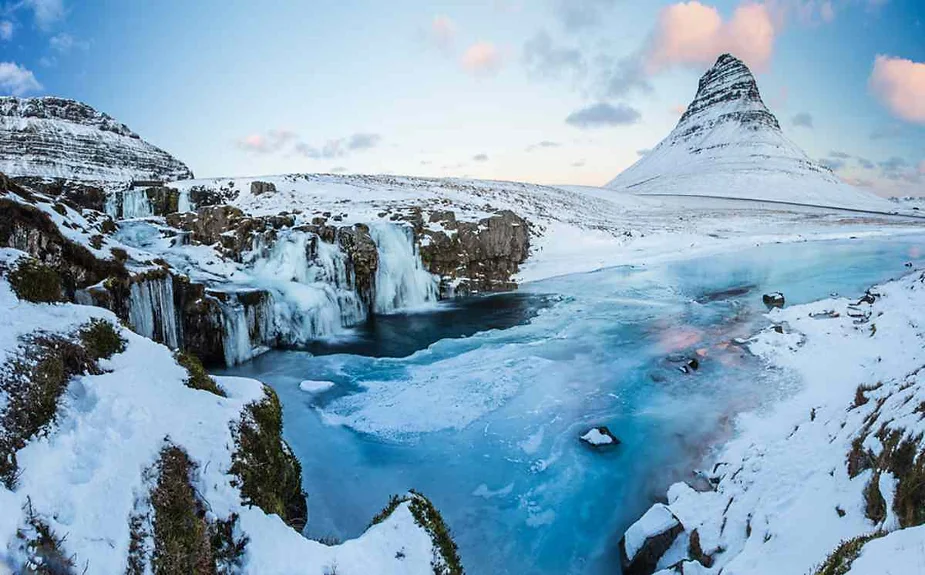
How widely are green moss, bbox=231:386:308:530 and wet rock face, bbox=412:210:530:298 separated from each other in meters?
24.7

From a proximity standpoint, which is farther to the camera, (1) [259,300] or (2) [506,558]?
(1) [259,300]

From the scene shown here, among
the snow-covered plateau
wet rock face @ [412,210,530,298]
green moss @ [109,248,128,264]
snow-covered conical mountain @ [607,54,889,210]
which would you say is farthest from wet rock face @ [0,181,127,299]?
snow-covered conical mountain @ [607,54,889,210]

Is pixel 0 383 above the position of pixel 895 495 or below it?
above

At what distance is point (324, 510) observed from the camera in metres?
9.94

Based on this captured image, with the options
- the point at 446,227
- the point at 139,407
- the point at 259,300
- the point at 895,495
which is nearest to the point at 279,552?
the point at 139,407

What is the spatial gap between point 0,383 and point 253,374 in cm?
1437

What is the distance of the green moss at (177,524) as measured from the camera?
418 centimetres

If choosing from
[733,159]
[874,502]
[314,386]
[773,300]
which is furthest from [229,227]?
[733,159]

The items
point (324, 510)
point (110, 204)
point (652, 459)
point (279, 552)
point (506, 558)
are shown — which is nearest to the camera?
point (279, 552)

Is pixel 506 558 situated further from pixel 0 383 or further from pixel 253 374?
pixel 253 374

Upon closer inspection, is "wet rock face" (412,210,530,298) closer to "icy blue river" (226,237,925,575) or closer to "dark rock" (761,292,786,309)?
"icy blue river" (226,237,925,575)

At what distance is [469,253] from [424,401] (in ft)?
64.2

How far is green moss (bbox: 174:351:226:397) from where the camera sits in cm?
613

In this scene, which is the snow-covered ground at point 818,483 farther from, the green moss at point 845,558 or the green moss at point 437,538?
the green moss at point 437,538
